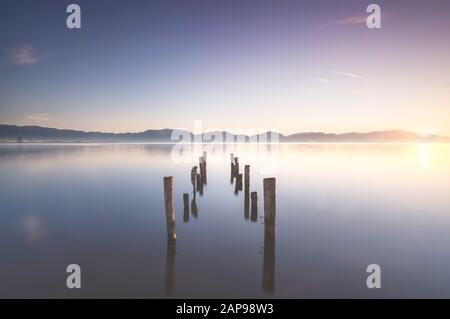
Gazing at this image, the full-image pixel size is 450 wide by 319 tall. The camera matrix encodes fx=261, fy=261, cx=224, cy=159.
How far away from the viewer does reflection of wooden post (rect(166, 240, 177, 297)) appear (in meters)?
6.66

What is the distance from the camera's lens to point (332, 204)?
52.4 feet

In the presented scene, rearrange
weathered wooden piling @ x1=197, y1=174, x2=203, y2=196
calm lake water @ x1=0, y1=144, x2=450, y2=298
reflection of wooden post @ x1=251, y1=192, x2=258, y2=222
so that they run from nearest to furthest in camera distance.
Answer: calm lake water @ x1=0, y1=144, x2=450, y2=298 < reflection of wooden post @ x1=251, y1=192, x2=258, y2=222 < weathered wooden piling @ x1=197, y1=174, x2=203, y2=196

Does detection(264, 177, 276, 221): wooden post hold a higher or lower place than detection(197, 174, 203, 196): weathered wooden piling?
higher

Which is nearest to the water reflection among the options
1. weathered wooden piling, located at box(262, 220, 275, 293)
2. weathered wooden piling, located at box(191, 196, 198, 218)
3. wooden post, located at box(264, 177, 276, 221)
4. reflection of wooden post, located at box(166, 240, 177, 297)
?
reflection of wooden post, located at box(166, 240, 177, 297)

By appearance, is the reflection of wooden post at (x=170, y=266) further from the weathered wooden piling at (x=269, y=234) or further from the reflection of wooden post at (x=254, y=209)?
the reflection of wooden post at (x=254, y=209)

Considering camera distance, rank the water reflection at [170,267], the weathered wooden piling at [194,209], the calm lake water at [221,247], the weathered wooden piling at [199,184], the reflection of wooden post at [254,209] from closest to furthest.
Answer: the water reflection at [170,267], the calm lake water at [221,247], the reflection of wooden post at [254,209], the weathered wooden piling at [194,209], the weathered wooden piling at [199,184]

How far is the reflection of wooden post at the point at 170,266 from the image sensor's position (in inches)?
262

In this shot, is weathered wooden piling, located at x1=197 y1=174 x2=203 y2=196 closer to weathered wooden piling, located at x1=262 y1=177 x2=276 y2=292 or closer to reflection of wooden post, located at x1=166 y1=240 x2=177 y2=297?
reflection of wooden post, located at x1=166 y1=240 x2=177 y2=297

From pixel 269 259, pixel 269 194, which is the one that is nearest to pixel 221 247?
pixel 269 259

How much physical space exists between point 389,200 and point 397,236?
7643mm

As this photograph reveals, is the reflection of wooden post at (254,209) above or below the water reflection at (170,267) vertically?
above

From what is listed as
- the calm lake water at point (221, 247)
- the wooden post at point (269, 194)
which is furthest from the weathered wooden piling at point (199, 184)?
the wooden post at point (269, 194)
